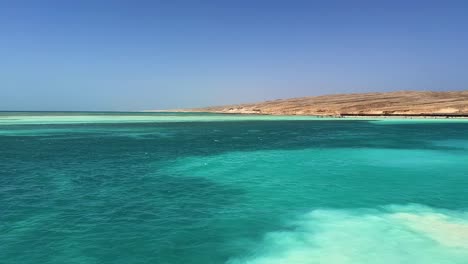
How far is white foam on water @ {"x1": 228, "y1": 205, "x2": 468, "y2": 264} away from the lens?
11148 mm

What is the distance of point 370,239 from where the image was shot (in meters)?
12.6

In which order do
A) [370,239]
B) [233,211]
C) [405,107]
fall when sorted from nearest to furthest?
[370,239]
[233,211]
[405,107]

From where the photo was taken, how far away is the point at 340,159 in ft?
102

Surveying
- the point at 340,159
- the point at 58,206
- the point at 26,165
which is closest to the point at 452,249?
the point at 58,206

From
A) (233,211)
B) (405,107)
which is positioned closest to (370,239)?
(233,211)

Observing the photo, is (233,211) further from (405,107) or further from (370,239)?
(405,107)

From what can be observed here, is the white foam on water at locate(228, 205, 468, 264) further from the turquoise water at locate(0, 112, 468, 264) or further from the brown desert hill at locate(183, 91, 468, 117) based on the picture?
the brown desert hill at locate(183, 91, 468, 117)

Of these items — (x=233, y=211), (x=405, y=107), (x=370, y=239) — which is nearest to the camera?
(x=370, y=239)

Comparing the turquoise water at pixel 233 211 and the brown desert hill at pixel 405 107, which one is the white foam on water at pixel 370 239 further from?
the brown desert hill at pixel 405 107

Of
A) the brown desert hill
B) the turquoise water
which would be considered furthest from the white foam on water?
the brown desert hill

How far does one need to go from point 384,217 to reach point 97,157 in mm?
24062

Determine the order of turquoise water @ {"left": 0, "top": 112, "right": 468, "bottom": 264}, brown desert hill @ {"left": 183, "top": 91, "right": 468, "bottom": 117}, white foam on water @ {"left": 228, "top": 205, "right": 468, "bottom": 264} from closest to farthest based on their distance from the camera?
white foam on water @ {"left": 228, "top": 205, "right": 468, "bottom": 264}, turquoise water @ {"left": 0, "top": 112, "right": 468, "bottom": 264}, brown desert hill @ {"left": 183, "top": 91, "right": 468, "bottom": 117}

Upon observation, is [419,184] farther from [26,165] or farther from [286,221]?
[26,165]

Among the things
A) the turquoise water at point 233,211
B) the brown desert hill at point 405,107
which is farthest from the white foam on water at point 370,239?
the brown desert hill at point 405,107
